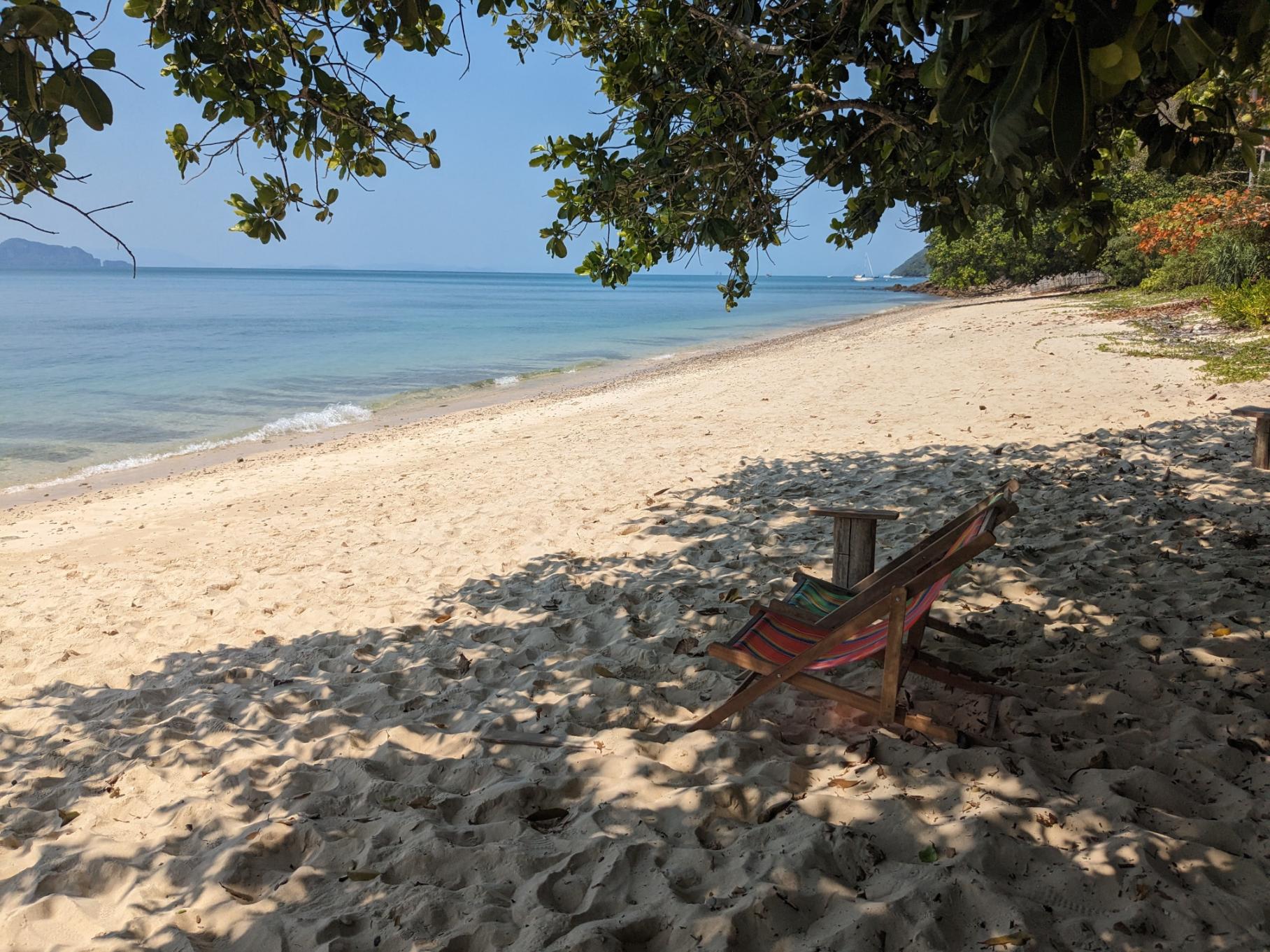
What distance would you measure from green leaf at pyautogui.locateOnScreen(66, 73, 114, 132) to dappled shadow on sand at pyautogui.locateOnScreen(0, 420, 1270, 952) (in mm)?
2233

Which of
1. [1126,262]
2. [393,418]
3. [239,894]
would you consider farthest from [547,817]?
[1126,262]

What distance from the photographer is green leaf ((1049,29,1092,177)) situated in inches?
48.8

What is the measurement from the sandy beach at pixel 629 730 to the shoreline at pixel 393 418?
4.67 m

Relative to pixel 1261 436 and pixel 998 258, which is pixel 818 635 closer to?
pixel 1261 436

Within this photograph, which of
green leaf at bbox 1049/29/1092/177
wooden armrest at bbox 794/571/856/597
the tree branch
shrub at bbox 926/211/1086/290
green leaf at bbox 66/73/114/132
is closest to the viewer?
green leaf at bbox 1049/29/1092/177

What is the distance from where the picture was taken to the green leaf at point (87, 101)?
1985 mm

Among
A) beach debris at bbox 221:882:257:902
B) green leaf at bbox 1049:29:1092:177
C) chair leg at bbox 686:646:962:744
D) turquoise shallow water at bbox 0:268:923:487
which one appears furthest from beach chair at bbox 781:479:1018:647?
turquoise shallow water at bbox 0:268:923:487

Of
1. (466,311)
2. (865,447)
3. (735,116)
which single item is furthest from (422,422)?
(466,311)

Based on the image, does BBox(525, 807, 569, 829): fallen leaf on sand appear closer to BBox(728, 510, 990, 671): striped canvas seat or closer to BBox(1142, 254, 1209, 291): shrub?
BBox(728, 510, 990, 671): striped canvas seat

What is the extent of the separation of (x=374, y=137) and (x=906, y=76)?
2461 mm

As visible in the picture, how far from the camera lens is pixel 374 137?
374 cm

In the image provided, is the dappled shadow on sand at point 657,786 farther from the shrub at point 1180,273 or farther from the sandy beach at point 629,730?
the shrub at point 1180,273

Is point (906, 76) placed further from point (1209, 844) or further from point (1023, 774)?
point (1209, 844)

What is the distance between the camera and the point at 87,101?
6.56 feet
